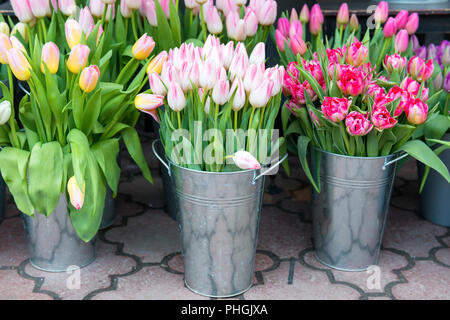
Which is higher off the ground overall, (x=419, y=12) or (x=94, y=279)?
(x=419, y=12)

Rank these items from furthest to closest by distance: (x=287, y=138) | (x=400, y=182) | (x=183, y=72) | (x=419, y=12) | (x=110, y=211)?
(x=400, y=182)
(x=419, y=12)
(x=110, y=211)
(x=287, y=138)
(x=183, y=72)

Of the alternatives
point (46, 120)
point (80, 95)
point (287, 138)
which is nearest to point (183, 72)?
point (80, 95)

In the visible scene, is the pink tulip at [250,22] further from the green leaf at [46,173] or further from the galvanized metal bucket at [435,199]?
the galvanized metal bucket at [435,199]

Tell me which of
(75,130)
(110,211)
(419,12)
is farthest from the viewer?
(419,12)

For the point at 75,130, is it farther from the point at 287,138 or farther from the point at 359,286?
the point at 359,286

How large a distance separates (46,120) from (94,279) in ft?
1.69

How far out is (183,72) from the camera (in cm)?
148

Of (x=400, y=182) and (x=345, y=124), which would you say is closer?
(x=345, y=124)

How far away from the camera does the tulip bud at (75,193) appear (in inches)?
58.9

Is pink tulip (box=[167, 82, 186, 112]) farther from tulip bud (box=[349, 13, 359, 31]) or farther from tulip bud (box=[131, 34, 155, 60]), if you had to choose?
tulip bud (box=[349, 13, 359, 31])

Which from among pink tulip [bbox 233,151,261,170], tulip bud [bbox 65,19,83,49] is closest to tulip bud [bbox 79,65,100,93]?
tulip bud [bbox 65,19,83,49]

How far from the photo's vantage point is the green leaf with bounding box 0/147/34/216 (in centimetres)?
161

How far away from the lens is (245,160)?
147 centimetres

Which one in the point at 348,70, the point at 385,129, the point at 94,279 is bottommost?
the point at 94,279
